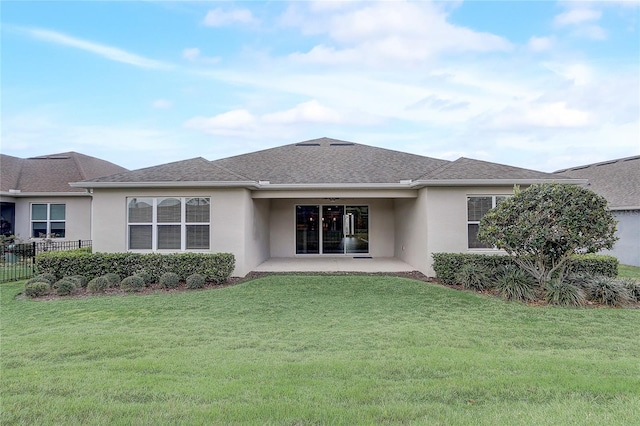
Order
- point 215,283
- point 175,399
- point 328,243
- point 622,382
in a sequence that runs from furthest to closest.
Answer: point 328,243
point 215,283
point 622,382
point 175,399

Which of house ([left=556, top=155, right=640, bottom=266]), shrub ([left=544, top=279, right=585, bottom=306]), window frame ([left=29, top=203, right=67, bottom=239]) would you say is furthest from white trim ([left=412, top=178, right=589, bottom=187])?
window frame ([left=29, top=203, right=67, bottom=239])

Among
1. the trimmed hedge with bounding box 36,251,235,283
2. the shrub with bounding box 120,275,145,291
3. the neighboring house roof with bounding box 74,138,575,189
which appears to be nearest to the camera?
the shrub with bounding box 120,275,145,291

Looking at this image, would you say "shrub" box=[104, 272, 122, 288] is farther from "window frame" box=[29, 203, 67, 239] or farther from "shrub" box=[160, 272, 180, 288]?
"window frame" box=[29, 203, 67, 239]

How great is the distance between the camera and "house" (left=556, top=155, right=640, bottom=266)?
573 inches

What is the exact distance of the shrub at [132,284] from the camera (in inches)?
367

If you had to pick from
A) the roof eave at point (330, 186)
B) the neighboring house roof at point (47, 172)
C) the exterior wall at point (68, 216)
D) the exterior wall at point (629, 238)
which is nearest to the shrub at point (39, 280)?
the roof eave at point (330, 186)

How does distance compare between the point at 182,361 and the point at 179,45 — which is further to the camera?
the point at 179,45

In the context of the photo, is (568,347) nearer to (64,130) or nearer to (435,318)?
(435,318)

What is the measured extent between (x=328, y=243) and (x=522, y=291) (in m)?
8.84

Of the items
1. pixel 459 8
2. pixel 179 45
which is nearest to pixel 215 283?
pixel 179 45

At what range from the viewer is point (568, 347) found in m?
5.19

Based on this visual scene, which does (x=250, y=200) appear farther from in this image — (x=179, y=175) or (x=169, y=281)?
(x=169, y=281)

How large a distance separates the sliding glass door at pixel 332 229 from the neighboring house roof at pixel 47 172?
10471 mm

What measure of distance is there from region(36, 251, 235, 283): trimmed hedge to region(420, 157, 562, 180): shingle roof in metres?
7.02
